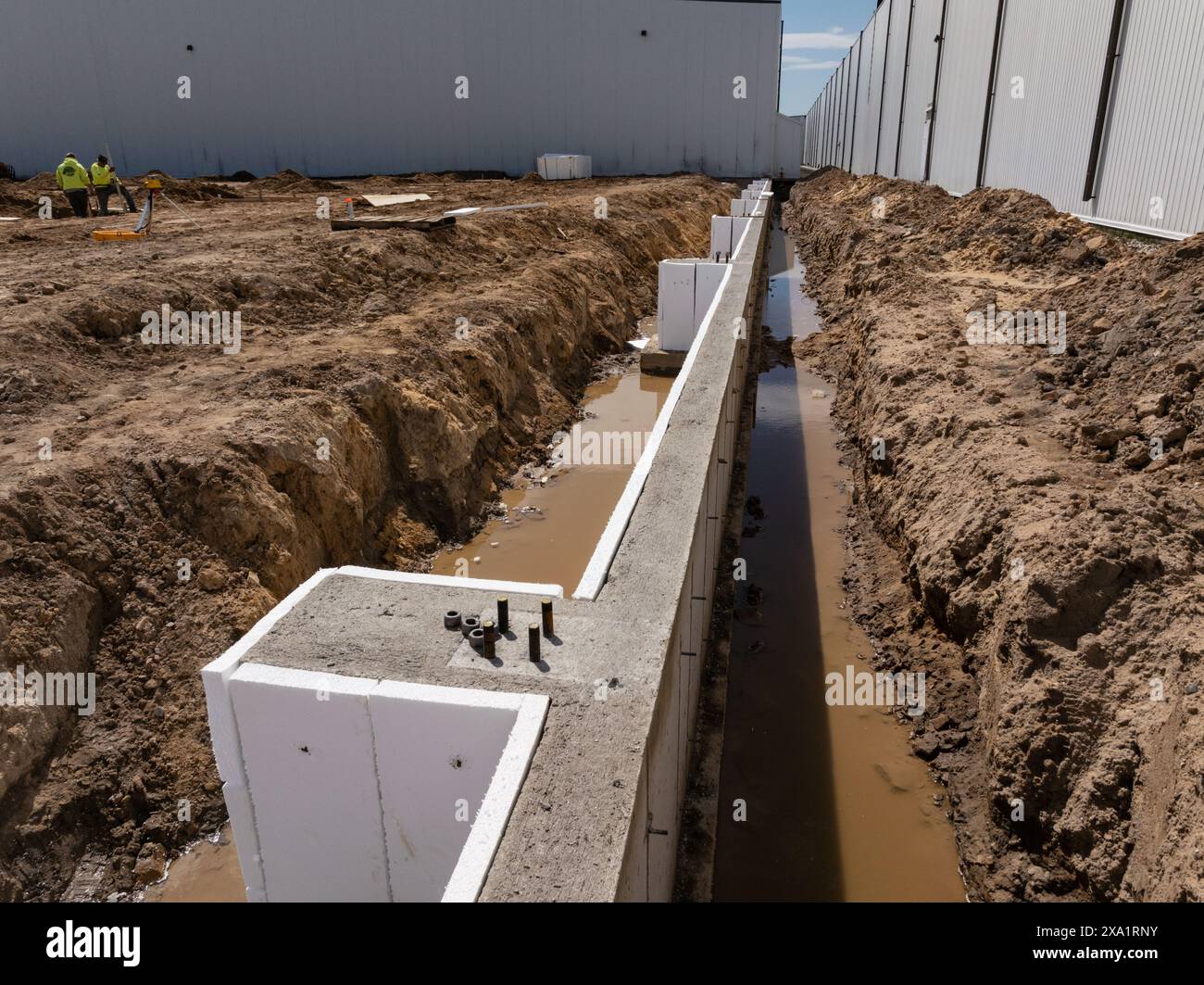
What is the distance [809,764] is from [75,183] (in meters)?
18.4

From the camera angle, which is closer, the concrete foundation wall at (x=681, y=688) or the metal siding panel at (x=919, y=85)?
the concrete foundation wall at (x=681, y=688)

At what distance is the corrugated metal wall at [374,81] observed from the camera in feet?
96.7

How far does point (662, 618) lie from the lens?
4.08 metres

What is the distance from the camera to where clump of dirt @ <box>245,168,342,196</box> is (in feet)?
83.6

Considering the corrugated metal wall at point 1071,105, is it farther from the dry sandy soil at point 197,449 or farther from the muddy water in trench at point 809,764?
the dry sandy soil at point 197,449

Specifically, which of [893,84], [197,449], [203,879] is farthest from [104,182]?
[893,84]

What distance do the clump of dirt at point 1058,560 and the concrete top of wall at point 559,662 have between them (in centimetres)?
221

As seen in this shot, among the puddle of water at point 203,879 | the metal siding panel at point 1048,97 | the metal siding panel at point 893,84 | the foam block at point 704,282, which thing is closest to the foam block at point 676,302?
the foam block at point 704,282

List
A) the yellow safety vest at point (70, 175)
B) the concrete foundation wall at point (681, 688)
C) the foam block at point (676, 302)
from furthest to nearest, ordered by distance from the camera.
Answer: the yellow safety vest at point (70, 175) < the foam block at point (676, 302) < the concrete foundation wall at point (681, 688)

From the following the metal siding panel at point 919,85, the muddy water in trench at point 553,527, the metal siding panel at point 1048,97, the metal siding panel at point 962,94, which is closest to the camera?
the muddy water in trench at point 553,527

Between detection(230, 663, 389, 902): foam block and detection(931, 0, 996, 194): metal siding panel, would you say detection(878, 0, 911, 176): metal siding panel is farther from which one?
detection(230, 663, 389, 902): foam block

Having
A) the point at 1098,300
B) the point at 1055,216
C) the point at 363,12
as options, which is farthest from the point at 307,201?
the point at 1098,300

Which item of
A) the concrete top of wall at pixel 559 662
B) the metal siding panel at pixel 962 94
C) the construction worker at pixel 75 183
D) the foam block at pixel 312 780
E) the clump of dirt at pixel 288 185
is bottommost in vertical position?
the foam block at pixel 312 780

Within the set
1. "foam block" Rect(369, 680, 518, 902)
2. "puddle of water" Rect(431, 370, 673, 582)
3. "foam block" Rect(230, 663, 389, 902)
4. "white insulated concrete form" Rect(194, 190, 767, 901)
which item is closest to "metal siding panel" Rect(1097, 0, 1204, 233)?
"puddle of water" Rect(431, 370, 673, 582)
